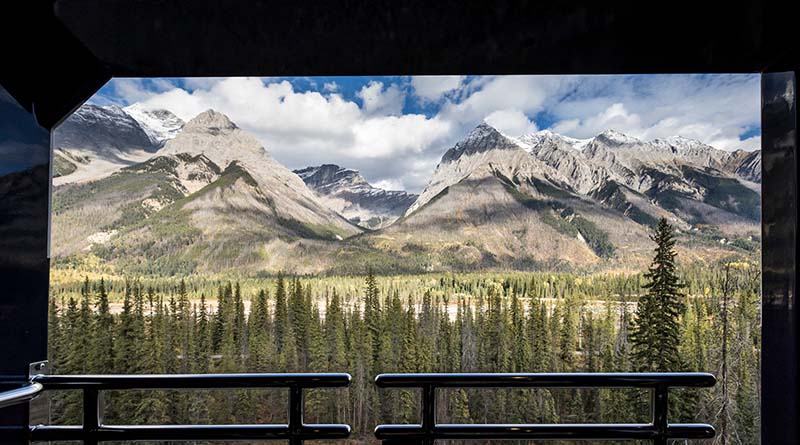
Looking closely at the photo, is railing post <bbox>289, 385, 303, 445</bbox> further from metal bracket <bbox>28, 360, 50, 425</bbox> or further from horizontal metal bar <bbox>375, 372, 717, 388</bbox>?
metal bracket <bbox>28, 360, 50, 425</bbox>

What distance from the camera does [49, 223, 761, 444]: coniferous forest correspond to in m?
4.87

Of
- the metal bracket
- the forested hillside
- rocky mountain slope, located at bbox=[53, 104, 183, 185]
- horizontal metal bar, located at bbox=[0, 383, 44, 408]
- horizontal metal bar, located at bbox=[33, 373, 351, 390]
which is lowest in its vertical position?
the forested hillside

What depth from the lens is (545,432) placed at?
116 cm

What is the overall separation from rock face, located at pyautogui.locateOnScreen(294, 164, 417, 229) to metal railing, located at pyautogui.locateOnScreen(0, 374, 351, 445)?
3.74m

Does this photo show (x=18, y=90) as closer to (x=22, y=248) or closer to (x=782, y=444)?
(x=22, y=248)

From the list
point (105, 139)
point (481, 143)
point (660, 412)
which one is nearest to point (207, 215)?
point (105, 139)

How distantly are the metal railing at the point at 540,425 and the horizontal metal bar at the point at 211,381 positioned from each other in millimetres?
131

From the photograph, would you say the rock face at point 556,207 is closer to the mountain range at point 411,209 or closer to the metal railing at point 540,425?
the mountain range at point 411,209

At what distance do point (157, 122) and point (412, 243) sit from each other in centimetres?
284

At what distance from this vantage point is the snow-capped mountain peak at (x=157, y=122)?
4.72 meters

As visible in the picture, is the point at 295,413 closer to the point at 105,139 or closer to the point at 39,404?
the point at 39,404

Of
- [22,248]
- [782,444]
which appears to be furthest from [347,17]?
[782,444]

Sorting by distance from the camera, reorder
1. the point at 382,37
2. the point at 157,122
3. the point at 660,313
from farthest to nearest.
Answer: the point at 660,313 → the point at 157,122 → the point at 382,37

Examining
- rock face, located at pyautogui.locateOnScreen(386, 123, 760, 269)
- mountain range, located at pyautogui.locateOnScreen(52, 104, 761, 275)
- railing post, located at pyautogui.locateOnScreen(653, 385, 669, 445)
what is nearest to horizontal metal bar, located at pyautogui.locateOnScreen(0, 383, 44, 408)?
railing post, located at pyautogui.locateOnScreen(653, 385, 669, 445)
